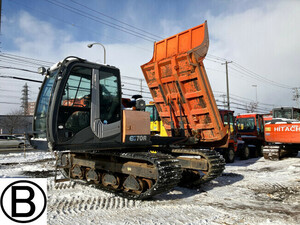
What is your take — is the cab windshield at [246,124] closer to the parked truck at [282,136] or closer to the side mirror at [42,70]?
the parked truck at [282,136]

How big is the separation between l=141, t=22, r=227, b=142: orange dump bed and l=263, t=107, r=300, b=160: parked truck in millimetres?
6969

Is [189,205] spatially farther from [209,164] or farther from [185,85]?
[185,85]

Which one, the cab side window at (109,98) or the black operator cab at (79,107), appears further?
the cab side window at (109,98)

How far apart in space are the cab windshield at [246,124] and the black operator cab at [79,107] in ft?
43.1

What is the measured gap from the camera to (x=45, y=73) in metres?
5.52

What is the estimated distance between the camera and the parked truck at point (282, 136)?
495 inches

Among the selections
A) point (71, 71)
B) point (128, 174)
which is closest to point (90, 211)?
point (128, 174)

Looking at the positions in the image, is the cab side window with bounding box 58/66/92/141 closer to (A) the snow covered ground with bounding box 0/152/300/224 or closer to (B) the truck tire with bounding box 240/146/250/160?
(A) the snow covered ground with bounding box 0/152/300/224

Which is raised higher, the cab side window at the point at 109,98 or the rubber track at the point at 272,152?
the cab side window at the point at 109,98

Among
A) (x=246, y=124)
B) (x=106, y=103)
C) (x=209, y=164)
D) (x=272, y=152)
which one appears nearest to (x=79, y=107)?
(x=106, y=103)

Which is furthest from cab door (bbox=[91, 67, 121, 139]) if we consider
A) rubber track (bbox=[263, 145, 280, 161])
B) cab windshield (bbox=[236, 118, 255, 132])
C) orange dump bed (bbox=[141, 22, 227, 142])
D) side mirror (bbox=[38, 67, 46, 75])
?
cab windshield (bbox=[236, 118, 255, 132])

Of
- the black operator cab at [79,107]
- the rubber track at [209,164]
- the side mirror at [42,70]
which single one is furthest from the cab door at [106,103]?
the rubber track at [209,164]

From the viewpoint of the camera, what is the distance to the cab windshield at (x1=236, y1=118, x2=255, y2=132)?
16891 mm

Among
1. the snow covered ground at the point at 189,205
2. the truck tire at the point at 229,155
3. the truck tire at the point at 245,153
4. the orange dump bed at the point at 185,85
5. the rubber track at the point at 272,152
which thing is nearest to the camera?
the snow covered ground at the point at 189,205
